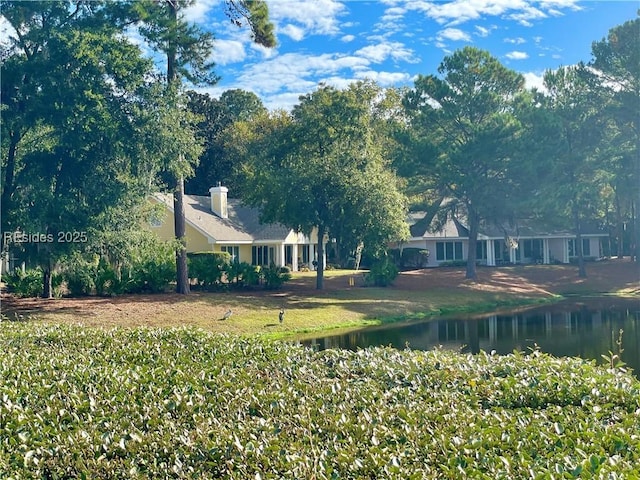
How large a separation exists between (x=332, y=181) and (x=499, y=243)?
23.0 meters

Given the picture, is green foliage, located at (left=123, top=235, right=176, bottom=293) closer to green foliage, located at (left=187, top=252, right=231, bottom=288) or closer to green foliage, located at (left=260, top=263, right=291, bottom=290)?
green foliage, located at (left=187, top=252, right=231, bottom=288)

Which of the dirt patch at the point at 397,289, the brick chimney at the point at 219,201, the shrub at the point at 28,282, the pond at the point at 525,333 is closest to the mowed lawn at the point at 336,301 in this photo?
the dirt patch at the point at 397,289

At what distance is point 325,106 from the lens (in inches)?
1094

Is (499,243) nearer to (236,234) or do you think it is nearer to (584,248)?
(584,248)

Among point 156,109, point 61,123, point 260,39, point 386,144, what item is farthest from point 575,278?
point 61,123

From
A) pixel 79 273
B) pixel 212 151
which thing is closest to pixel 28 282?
pixel 79 273

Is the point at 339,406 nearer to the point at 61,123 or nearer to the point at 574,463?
the point at 574,463

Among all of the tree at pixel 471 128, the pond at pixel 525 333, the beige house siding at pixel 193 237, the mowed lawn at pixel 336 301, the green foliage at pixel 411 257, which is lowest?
the pond at pixel 525 333

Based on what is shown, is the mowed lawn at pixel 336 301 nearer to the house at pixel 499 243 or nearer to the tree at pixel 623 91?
the house at pixel 499 243

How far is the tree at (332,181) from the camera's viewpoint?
27094 millimetres

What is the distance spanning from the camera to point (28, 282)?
2322cm

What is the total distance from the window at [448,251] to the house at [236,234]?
30.4 feet

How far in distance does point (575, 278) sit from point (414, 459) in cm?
3661

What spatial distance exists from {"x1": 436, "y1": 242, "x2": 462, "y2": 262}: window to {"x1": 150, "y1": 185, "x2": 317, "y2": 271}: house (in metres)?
9.26
